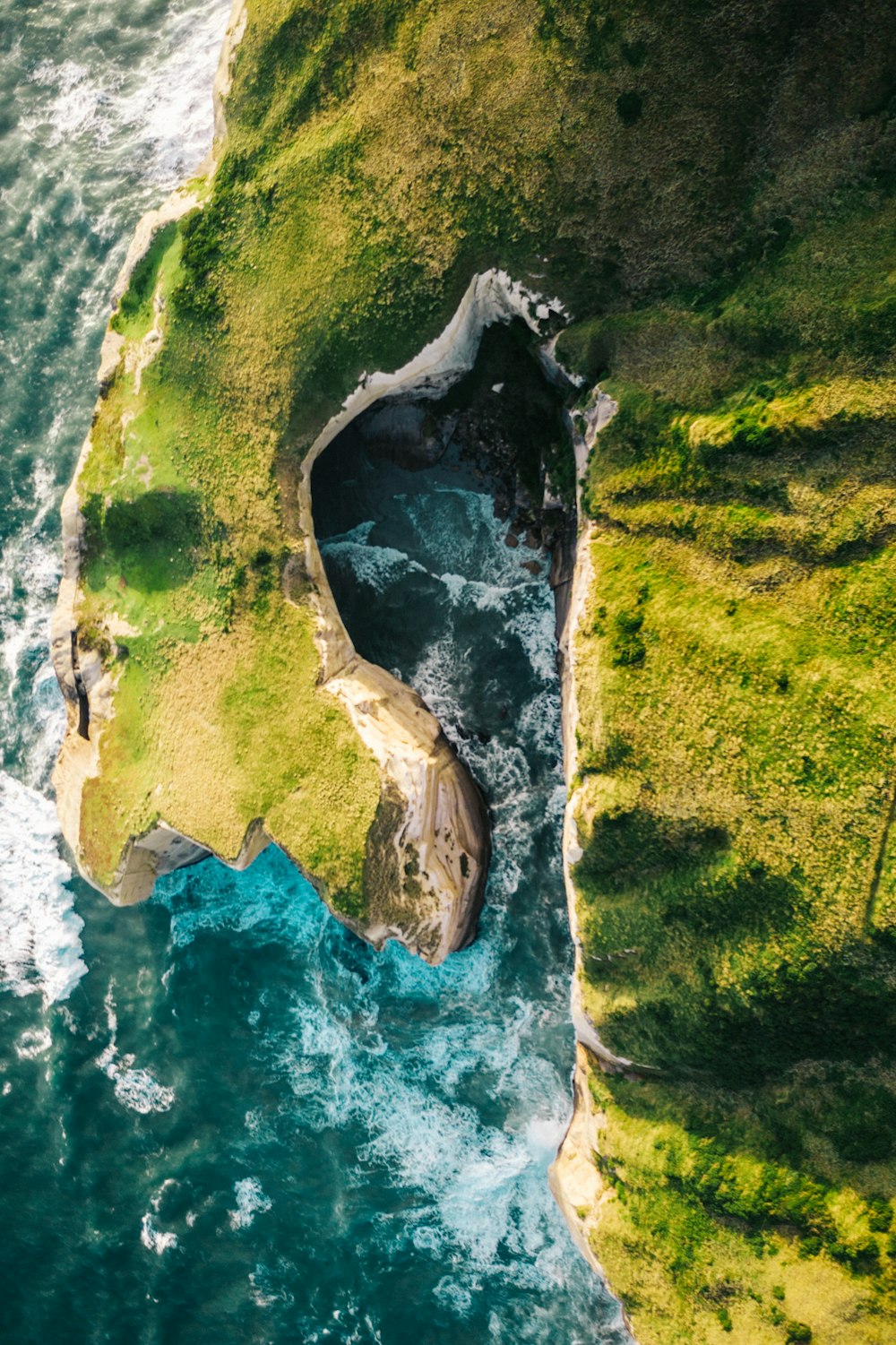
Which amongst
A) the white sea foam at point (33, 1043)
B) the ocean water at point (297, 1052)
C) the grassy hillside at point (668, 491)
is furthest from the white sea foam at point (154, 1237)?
the grassy hillside at point (668, 491)

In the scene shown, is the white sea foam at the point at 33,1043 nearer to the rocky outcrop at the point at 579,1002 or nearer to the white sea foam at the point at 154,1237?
the white sea foam at the point at 154,1237

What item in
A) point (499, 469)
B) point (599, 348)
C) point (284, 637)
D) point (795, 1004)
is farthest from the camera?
point (499, 469)

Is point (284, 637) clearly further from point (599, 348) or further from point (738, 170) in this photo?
point (738, 170)

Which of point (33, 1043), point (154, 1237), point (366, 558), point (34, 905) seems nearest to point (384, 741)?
point (366, 558)

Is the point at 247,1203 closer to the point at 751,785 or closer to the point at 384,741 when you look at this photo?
the point at 384,741

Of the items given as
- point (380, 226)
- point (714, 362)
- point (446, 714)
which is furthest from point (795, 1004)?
point (380, 226)

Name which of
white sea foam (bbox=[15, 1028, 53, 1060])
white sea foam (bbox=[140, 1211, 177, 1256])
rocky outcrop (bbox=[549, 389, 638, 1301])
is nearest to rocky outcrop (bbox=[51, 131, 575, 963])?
rocky outcrop (bbox=[549, 389, 638, 1301])
